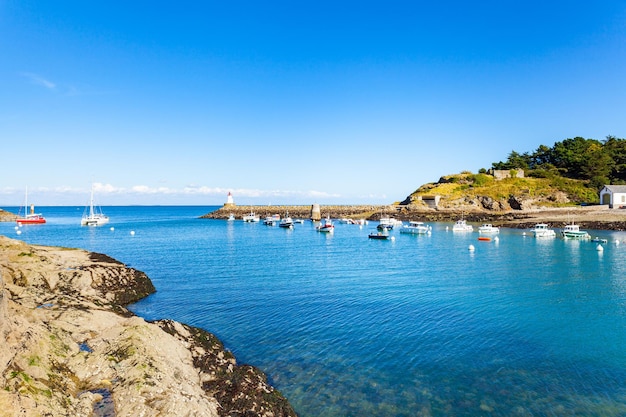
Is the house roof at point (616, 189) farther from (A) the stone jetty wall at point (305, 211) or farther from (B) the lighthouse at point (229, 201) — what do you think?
(B) the lighthouse at point (229, 201)

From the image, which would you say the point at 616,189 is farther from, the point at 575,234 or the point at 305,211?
the point at 305,211

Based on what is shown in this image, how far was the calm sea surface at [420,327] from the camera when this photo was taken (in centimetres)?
1298

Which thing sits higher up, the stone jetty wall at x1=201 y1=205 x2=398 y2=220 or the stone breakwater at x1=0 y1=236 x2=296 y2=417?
the stone jetty wall at x1=201 y1=205 x2=398 y2=220

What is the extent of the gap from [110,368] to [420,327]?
14.2 meters

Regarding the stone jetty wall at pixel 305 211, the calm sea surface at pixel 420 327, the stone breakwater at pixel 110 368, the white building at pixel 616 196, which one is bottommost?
the calm sea surface at pixel 420 327

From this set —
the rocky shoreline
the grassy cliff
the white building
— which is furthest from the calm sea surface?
the grassy cliff

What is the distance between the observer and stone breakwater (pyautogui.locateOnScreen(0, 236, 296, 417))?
9.52m

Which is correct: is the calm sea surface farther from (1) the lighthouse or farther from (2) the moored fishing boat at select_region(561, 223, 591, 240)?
(1) the lighthouse

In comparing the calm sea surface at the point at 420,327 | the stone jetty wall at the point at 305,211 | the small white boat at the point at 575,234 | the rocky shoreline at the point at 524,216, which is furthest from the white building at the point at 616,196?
the calm sea surface at the point at 420,327

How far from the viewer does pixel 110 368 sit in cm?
1159

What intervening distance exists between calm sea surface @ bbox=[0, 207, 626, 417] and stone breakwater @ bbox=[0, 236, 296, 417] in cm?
180

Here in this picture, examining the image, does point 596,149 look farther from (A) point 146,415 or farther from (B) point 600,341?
(A) point 146,415

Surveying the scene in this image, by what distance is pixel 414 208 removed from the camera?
111 meters

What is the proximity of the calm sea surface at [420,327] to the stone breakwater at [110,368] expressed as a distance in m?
1.80
